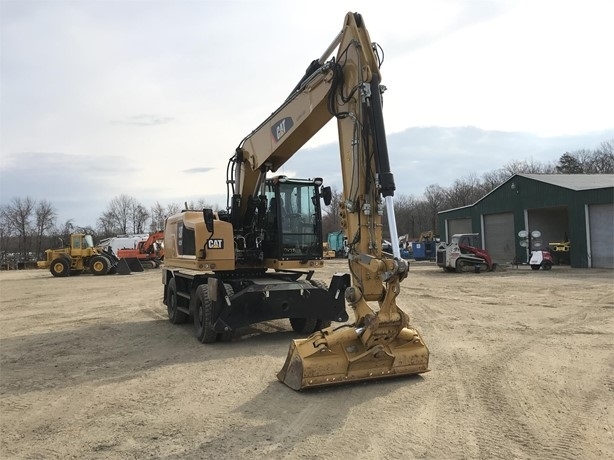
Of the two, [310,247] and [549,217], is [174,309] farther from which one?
[549,217]

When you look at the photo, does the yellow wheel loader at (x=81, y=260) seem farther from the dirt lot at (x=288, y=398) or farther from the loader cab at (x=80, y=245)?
the dirt lot at (x=288, y=398)

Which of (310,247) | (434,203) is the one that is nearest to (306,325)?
(310,247)

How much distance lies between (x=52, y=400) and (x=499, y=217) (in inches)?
1241

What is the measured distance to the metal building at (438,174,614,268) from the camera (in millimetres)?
26172

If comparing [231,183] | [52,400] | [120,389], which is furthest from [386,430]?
[231,183]

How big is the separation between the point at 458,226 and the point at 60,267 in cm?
2748

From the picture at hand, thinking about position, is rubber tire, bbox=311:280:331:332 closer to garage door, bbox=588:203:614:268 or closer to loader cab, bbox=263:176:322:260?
loader cab, bbox=263:176:322:260

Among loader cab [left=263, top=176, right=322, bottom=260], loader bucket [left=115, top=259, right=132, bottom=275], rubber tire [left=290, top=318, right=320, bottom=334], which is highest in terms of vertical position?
loader cab [left=263, top=176, right=322, bottom=260]

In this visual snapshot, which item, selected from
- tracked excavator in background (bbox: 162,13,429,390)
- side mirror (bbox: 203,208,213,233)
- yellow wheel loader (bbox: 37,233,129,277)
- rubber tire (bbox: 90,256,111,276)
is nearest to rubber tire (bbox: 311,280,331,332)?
tracked excavator in background (bbox: 162,13,429,390)

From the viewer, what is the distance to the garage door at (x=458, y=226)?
3731 cm

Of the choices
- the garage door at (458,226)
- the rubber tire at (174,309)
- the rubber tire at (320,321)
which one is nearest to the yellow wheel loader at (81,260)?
the rubber tire at (174,309)

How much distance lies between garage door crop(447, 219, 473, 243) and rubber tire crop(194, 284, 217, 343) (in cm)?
3058

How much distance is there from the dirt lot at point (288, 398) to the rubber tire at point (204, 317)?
9.2 inches

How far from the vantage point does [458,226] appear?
3856 cm
